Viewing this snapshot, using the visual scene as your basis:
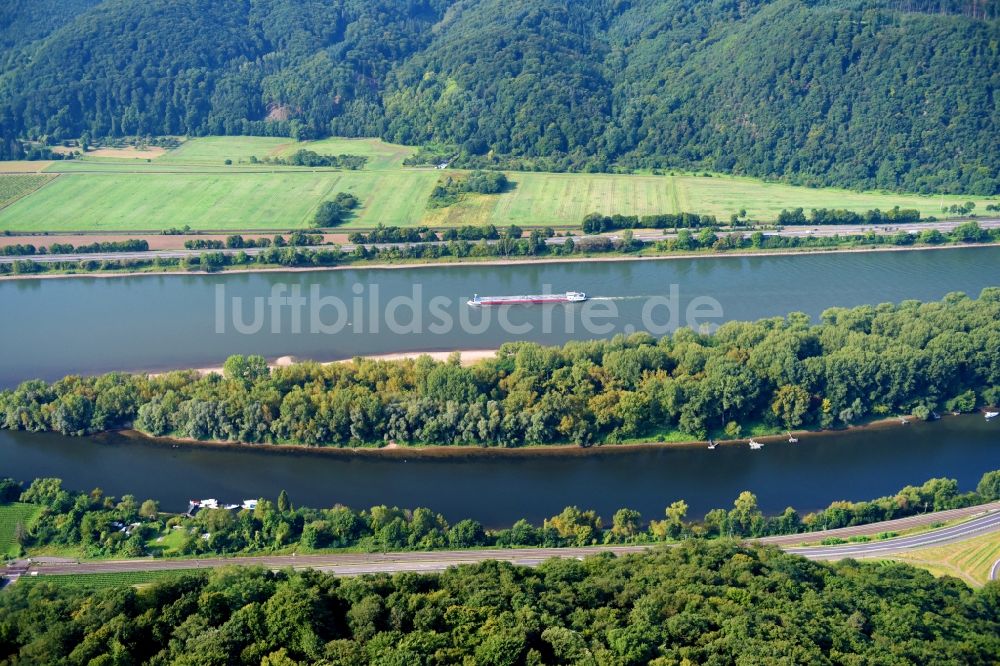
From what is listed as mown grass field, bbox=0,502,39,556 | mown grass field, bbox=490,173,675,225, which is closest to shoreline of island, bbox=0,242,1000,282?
mown grass field, bbox=490,173,675,225

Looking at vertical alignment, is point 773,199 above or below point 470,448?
above

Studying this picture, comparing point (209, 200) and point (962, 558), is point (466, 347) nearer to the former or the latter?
point (962, 558)

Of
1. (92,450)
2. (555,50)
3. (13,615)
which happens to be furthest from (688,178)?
(13,615)

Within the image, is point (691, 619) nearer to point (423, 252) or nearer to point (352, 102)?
point (423, 252)

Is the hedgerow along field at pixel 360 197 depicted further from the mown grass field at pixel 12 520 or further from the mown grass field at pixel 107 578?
the mown grass field at pixel 107 578

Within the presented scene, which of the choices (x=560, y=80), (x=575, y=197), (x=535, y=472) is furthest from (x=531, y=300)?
(x=560, y=80)

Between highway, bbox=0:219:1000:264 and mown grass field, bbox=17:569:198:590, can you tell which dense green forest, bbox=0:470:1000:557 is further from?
highway, bbox=0:219:1000:264
